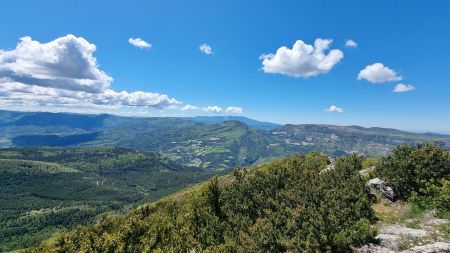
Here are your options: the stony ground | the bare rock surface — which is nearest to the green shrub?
the stony ground

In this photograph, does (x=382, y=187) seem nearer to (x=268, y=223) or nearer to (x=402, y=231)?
(x=402, y=231)

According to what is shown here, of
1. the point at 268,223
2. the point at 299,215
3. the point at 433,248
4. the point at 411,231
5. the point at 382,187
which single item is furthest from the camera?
the point at 382,187

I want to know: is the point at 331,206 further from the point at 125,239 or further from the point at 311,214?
the point at 125,239

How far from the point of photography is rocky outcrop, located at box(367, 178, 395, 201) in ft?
185

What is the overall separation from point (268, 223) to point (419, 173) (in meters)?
29.0

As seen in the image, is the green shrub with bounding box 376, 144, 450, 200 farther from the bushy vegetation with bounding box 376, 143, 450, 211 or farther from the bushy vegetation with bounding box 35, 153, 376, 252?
the bushy vegetation with bounding box 35, 153, 376, 252

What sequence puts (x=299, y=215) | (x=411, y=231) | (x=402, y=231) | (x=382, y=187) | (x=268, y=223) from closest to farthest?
(x=411, y=231) < (x=402, y=231) < (x=299, y=215) < (x=268, y=223) < (x=382, y=187)

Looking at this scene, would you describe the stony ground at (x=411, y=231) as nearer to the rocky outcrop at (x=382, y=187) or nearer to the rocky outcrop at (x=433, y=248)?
the rocky outcrop at (x=433, y=248)

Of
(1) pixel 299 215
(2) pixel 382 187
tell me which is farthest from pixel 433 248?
(2) pixel 382 187

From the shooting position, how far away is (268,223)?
54.3 meters

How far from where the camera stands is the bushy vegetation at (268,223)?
44156 millimetres

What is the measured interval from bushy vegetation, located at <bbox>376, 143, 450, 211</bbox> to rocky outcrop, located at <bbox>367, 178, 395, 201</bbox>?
3.19 ft

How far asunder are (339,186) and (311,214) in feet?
51.6

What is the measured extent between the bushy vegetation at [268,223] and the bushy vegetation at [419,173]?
623cm
